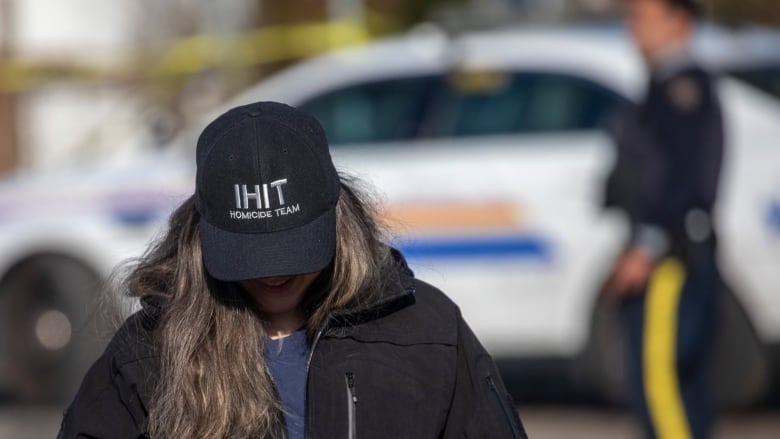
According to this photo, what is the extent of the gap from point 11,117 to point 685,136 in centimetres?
945

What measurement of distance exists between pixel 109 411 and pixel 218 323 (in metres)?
0.21

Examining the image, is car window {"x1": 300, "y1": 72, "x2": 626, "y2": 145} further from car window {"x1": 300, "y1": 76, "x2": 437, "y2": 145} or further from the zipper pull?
the zipper pull

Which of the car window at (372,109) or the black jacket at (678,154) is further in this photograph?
the car window at (372,109)

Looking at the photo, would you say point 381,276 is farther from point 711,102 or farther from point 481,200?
point 481,200

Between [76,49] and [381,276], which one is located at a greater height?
[381,276]

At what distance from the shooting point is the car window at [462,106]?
24.2 ft

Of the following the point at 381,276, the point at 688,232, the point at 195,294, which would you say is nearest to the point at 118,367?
the point at 195,294

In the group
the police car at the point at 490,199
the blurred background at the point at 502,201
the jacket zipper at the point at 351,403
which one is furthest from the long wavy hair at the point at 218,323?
the blurred background at the point at 502,201

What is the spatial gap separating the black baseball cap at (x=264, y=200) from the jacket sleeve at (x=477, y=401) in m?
0.28

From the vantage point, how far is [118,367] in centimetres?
233

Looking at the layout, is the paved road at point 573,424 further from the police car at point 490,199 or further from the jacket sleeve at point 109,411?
the jacket sleeve at point 109,411

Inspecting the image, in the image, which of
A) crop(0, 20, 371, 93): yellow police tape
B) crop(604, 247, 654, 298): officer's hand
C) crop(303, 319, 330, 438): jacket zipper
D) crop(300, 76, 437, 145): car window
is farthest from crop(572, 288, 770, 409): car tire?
crop(0, 20, 371, 93): yellow police tape

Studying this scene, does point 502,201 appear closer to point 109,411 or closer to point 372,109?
point 372,109

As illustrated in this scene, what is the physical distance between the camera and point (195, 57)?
12266 millimetres
